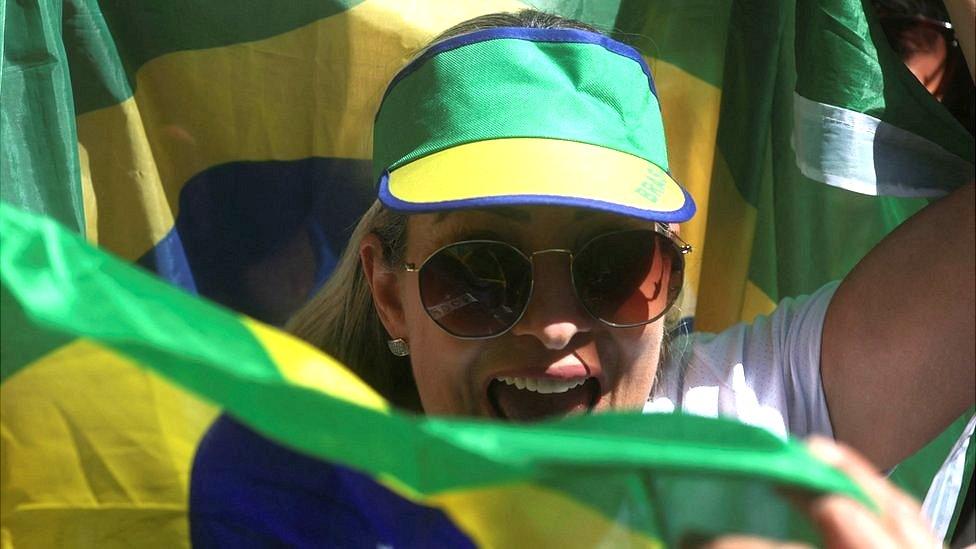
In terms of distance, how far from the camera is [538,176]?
1.27 m

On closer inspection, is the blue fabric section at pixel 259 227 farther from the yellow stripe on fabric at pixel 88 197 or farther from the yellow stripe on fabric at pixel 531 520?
the yellow stripe on fabric at pixel 531 520

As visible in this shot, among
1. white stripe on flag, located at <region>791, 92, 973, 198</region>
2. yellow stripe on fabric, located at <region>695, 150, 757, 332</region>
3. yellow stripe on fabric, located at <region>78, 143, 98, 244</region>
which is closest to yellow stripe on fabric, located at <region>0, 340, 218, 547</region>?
yellow stripe on fabric, located at <region>78, 143, 98, 244</region>

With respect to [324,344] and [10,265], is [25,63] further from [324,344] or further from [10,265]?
[10,265]

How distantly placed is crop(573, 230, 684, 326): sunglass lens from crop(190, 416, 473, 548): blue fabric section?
1.29 feet

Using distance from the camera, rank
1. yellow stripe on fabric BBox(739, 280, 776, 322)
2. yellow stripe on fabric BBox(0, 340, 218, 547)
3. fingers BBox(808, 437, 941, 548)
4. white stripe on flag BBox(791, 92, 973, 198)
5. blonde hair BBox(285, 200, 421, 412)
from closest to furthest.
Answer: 1. fingers BBox(808, 437, 941, 548)
2. yellow stripe on fabric BBox(0, 340, 218, 547)
3. white stripe on flag BBox(791, 92, 973, 198)
4. blonde hair BBox(285, 200, 421, 412)
5. yellow stripe on fabric BBox(739, 280, 776, 322)

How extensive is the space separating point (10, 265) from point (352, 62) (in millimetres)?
979

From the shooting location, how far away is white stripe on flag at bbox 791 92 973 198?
1476 millimetres

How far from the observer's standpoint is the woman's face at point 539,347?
1334mm

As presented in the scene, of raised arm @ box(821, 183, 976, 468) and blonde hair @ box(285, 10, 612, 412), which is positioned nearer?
raised arm @ box(821, 183, 976, 468)

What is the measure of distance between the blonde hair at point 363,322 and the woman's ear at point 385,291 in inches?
1.2

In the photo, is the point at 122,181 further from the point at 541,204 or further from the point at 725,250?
the point at 725,250

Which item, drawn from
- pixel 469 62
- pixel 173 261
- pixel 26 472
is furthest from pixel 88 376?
pixel 173 261

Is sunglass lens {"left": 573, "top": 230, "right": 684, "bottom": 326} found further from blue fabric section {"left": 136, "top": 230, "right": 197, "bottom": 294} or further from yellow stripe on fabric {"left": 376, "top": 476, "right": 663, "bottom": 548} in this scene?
blue fabric section {"left": 136, "top": 230, "right": 197, "bottom": 294}

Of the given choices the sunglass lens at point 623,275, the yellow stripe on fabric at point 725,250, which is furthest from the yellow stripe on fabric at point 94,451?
the yellow stripe on fabric at point 725,250
